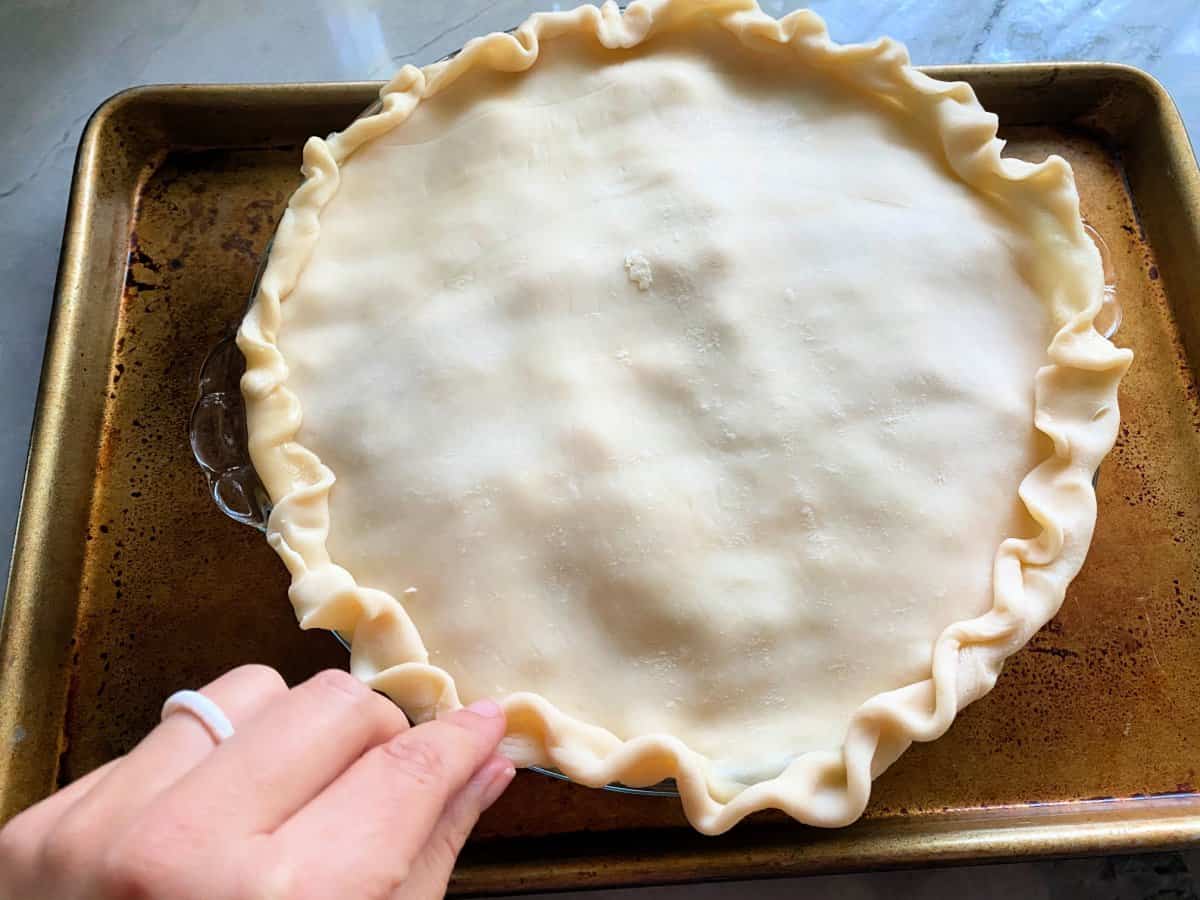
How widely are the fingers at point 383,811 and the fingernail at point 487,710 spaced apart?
0.05 meters

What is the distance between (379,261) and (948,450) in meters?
0.64

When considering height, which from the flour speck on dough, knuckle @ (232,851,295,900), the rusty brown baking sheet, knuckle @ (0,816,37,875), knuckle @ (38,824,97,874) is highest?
knuckle @ (38,824,97,874)

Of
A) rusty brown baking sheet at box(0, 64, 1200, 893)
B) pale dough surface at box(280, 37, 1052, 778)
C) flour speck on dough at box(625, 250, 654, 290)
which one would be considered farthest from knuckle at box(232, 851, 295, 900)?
flour speck on dough at box(625, 250, 654, 290)

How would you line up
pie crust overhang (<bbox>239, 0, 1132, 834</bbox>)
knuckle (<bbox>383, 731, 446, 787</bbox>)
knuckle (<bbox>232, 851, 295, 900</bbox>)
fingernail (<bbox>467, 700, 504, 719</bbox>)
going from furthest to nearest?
pie crust overhang (<bbox>239, 0, 1132, 834</bbox>)
fingernail (<bbox>467, 700, 504, 719</bbox>)
knuckle (<bbox>383, 731, 446, 787</bbox>)
knuckle (<bbox>232, 851, 295, 900</bbox>)

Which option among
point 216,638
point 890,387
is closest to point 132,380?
point 216,638

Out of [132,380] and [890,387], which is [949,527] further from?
[132,380]

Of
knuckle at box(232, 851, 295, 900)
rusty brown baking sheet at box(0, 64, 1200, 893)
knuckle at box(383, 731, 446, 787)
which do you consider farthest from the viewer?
rusty brown baking sheet at box(0, 64, 1200, 893)

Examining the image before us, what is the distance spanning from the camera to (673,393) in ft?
3.20

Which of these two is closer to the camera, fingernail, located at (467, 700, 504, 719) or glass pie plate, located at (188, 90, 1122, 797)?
fingernail, located at (467, 700, 504, 719)

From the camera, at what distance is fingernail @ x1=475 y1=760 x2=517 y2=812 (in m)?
0.72

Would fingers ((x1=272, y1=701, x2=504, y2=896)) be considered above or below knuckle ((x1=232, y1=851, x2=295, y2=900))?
below

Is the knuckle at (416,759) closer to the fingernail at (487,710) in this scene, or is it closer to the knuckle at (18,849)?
the fingernail at (487,710)

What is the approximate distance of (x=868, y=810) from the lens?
3.34 feet

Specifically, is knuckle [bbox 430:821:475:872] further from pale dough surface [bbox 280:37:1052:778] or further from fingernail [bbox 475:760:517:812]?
pale dough surface [bbox 280:37:1052:778]
